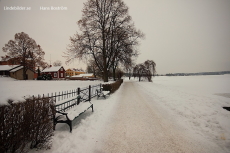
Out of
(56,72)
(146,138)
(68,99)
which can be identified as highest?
(56,72)

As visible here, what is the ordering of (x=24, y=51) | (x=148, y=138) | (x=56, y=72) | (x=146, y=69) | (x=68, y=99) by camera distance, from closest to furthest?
(x=148, y=138), (x=68, y=99), (x=24, y=51), (x=146, y=69), (x=56, y=72)

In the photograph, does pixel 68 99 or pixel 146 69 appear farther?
pixel 146 69

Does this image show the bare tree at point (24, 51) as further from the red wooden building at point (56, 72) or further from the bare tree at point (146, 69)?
the bare tree at point (146, 69)

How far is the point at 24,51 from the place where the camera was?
87.3 feet

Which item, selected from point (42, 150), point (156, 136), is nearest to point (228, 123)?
point (156, 136)

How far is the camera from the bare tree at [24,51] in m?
25.3

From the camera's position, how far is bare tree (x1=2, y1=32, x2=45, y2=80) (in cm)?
2527

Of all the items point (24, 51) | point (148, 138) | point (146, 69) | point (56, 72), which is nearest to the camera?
point (148, 138)

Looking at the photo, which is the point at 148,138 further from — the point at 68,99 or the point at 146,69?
the point at 146,69

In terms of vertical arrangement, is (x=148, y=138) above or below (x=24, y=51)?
below

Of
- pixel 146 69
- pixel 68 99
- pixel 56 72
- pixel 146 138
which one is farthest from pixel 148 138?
pixel 56 72

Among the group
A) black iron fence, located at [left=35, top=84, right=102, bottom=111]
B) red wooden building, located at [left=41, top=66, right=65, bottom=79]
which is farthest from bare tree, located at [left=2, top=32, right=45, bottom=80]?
black iron fence, located at [left=35, top=84, right=102, bottom=111]

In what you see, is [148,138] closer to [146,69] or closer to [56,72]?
[146,69]

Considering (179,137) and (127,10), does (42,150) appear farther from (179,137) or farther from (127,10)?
(127,10)
